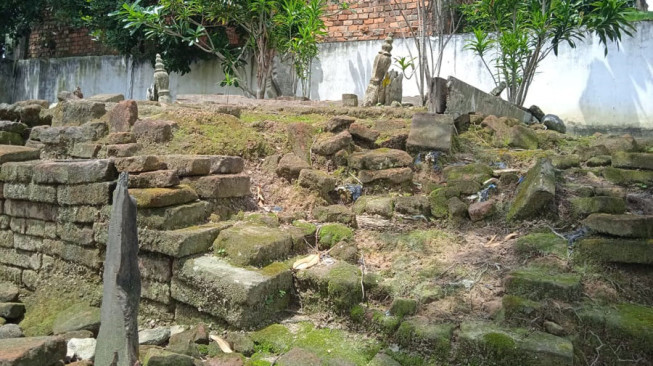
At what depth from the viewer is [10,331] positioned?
10.9 ft

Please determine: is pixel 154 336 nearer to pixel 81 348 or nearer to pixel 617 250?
pixel 81 348

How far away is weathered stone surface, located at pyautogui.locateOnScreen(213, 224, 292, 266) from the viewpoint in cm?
313

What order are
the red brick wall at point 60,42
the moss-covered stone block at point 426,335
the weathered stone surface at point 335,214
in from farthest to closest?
1. the red brick wall at point 60,42
2. the weathered stone surface at point 335,214
3. the moss-covered stone block at point 426,335

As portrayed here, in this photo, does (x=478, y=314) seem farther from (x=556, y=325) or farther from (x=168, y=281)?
(x=168, y=281)

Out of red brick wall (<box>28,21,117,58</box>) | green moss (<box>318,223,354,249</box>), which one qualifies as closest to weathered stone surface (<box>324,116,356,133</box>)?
green moss (<box>318,223,354,249</box>)

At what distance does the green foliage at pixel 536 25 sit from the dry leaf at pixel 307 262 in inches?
201

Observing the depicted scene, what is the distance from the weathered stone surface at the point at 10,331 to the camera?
10.7ft

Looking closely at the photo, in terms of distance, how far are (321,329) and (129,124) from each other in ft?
9.43

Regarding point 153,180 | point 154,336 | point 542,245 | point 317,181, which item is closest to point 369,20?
point 317,181

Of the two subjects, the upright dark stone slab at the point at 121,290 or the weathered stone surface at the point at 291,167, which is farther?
the weathered stone surface at the point at 291,167

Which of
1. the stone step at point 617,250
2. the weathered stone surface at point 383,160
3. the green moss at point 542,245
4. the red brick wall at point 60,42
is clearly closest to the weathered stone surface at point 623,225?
the stone step at point 617,250

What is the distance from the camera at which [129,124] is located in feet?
15.4

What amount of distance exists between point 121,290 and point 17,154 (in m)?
2.65

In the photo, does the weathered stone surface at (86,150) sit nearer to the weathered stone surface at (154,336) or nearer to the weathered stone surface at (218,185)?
the weathered stone surface at (218,185)
